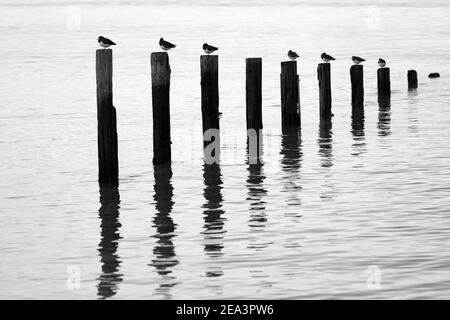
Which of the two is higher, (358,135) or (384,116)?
(384,116)

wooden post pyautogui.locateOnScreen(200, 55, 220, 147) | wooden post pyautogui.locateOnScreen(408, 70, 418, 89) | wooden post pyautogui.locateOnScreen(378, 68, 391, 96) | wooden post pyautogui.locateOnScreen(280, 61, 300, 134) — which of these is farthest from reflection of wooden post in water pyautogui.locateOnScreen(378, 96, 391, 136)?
wooden post pyautogui.locateOnScreen(200, 55, 220, 147)

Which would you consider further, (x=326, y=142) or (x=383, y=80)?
(x=383, y=80)

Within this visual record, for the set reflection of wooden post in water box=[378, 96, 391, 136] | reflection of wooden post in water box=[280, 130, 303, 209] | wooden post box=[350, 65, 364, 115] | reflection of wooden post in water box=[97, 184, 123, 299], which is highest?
wooden post box=[350, 65, 364, 115]

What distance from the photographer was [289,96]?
88.5ft

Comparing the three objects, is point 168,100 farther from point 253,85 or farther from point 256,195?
point 253,85

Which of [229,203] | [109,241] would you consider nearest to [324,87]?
[229,203]

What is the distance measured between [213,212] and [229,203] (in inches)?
31.2

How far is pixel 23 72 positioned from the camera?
5509 centimetres

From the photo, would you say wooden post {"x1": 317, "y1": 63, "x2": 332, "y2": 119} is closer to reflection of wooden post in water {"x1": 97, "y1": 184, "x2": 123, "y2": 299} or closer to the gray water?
the gray water

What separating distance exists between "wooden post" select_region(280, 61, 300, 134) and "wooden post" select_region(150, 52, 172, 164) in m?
5.29

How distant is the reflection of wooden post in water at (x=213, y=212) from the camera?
1572 centimetres

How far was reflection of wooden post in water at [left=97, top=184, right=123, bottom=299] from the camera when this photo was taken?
1377 centimetres

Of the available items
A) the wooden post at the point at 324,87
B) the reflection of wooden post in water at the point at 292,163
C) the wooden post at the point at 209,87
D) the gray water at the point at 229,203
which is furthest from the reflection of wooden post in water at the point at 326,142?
the wooden post at the point at 209,87

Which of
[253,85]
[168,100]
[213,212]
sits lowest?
[213,212]
